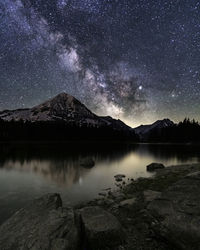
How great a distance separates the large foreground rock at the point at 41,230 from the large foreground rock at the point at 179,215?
145 inches

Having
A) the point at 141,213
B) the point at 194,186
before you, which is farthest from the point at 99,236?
the point at 194,186

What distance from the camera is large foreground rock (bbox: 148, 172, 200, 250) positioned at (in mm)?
5332

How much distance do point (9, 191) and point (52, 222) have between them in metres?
11.9

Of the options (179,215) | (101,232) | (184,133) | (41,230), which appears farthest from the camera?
(184,133)

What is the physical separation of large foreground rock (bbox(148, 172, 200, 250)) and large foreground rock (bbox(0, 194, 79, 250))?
368 centimetres

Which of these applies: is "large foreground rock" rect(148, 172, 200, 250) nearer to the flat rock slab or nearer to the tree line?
the flat rock slab

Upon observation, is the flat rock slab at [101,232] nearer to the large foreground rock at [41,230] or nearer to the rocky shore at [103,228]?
the rocky shore at [103,228]

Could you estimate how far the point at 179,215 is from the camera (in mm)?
6172

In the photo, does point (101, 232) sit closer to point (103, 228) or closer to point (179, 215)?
point (103, 228)

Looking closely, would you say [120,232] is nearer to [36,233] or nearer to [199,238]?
[199,238]

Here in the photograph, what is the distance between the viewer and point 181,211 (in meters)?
6.44

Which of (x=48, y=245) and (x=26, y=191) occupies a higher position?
(x=48, y=245)

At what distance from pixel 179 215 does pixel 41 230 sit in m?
5.75

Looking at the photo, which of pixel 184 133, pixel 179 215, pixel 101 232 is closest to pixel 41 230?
pixel 101 232
